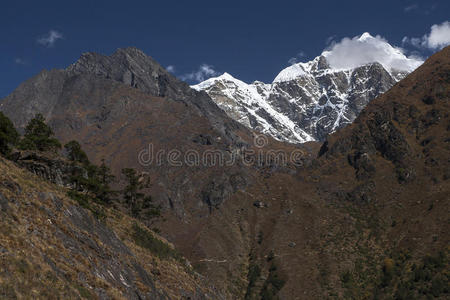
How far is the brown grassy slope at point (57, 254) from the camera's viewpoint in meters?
18.4

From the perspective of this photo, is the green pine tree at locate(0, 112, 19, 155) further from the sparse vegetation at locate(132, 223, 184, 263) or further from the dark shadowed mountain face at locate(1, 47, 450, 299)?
the dark shadowed mountain face at locate(1, 47, 450, 299)

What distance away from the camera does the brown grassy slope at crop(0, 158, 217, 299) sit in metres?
18.4

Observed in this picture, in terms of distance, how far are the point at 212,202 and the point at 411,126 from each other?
7807 centimetres

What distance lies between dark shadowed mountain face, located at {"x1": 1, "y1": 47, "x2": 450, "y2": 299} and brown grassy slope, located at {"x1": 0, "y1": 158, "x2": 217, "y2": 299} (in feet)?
189

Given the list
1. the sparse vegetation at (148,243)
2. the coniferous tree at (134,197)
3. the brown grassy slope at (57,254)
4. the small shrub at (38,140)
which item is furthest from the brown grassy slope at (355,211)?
the brown grassy slope at (57,254)

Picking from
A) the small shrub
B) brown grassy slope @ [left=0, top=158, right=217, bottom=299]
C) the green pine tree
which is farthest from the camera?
the small shrub

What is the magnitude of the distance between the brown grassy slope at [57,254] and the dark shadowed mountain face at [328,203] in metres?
57.6

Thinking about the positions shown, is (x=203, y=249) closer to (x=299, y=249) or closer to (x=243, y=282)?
(x=243, y=282)

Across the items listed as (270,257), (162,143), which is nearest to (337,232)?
(270,257)

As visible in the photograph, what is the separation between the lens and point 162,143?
176125mm

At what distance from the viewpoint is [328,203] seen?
13375cm

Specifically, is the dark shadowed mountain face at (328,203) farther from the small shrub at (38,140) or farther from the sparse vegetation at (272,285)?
the small shrub at (38,140)

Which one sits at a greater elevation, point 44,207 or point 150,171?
point 150,171

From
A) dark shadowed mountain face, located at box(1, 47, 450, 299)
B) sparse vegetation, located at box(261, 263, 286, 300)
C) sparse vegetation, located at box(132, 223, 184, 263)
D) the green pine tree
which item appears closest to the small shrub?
the green pine tree
